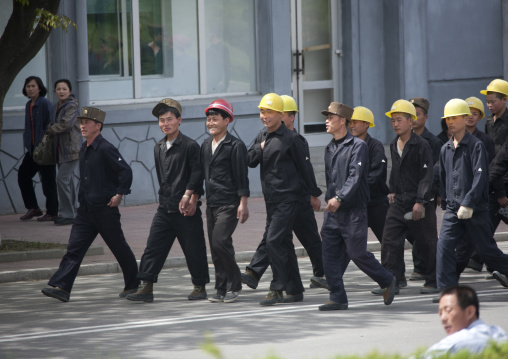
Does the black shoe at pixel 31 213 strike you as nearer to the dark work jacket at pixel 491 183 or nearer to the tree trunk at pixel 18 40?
the tree trunk at pixel 18 40

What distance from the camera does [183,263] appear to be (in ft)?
39.8

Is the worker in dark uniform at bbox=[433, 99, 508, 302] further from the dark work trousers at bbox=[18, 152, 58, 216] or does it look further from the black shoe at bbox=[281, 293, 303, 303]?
the dark work trousers at bbox=[18, 152, 58, 216]

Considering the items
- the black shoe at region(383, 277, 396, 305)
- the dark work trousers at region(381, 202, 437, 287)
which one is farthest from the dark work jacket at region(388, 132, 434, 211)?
the black shoe at region(383, 277, 396, 305)

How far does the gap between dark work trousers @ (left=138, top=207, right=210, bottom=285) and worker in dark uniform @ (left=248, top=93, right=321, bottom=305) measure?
69cm

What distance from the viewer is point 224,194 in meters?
9.62

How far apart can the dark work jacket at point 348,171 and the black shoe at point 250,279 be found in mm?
1456

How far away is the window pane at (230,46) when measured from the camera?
18500mm

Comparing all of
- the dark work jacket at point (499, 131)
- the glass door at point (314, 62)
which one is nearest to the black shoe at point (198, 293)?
the dark work jacket at point (499, 131)

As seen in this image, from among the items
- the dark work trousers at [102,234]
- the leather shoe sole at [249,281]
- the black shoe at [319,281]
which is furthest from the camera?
the black shoe at [319,281]

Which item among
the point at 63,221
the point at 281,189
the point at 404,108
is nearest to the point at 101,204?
the point at 281,189

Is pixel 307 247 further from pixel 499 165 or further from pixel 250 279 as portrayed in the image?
pixel 499 165

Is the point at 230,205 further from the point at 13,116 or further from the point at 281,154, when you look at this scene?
the point at 13,116

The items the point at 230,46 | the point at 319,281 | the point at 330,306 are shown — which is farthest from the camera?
the point at 230,46

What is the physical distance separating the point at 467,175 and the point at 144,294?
126 inches
